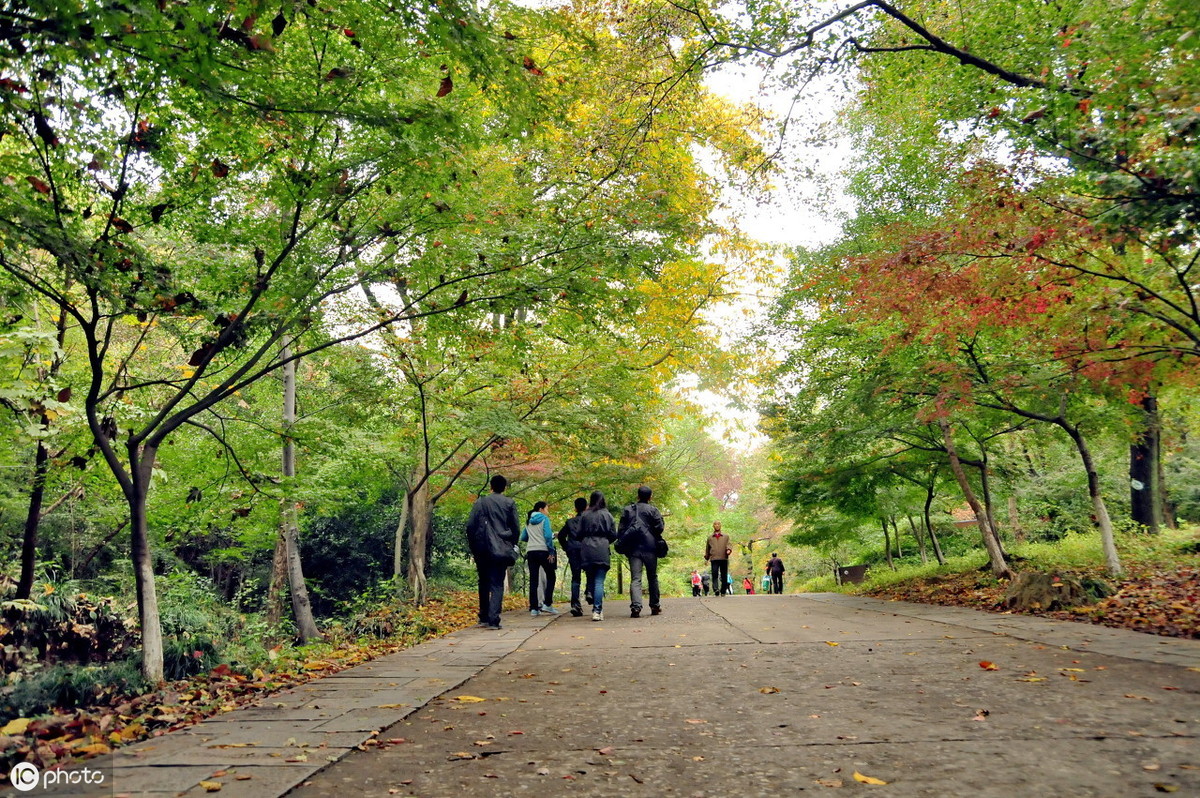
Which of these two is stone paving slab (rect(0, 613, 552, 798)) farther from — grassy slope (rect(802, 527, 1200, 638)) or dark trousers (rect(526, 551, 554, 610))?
grassy slope (rect(802, 527, 1200, 638))

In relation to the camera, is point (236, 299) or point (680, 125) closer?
point (236, 299)

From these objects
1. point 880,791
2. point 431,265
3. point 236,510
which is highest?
point 431,265

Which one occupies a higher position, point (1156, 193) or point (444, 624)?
point (1156, 193)

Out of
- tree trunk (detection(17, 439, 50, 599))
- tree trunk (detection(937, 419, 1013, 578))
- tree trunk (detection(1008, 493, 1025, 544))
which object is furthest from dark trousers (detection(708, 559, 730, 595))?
tree trunk (detection(17, 439, 50, 599))

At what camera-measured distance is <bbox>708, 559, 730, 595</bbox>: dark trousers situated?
16688 mm

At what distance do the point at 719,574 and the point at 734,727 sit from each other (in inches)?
566

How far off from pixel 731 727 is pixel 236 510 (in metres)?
5.79

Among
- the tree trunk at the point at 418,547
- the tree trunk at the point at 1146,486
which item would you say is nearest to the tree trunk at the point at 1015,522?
the tree trunk at the point at 1146,486

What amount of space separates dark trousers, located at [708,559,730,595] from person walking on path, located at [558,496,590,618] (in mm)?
5704

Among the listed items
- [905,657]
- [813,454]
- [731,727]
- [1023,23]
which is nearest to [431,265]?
[731,727]

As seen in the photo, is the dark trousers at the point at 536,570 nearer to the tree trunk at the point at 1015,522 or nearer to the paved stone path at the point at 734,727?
the paved stone path at the point at 734,727

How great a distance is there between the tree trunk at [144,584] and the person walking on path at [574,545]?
5745 millimetres

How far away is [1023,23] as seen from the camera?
7844mm

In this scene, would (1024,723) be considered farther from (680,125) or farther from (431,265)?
(680,125)
